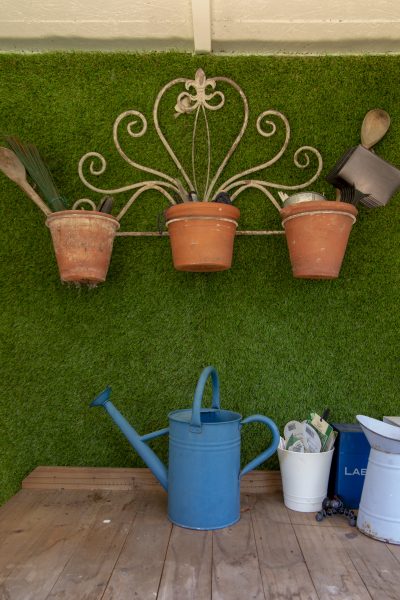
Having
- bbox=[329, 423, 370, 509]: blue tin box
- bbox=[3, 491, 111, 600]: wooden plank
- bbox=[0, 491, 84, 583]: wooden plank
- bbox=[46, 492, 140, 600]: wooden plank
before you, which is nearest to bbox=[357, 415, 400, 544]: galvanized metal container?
bbox=[329, 423, 370, 509]: blue tin box

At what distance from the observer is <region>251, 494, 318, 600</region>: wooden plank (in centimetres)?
106

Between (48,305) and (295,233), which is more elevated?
(295,233)

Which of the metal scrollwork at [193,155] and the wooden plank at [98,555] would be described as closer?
the wooden plank at [98,555]

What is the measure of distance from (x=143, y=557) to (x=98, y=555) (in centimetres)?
10

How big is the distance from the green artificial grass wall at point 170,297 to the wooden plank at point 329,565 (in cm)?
40

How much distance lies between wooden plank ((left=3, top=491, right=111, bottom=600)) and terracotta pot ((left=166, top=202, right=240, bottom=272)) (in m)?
0.74

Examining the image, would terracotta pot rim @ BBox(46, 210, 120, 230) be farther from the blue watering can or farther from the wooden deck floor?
the wooden deck floor

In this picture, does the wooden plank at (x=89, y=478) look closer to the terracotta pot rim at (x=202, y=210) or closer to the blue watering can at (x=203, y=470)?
the blue watering can at (x=203, y=470)

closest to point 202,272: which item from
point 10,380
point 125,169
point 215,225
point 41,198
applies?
point 215,225

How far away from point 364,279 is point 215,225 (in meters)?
0.56

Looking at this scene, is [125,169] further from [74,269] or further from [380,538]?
[380,538]

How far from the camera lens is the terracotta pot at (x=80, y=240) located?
4.79 ft

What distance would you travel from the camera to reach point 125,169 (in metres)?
1.72

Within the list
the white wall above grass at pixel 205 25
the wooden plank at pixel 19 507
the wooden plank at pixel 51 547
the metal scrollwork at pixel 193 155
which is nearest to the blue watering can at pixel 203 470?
the wooden plank at pixel 51 547
